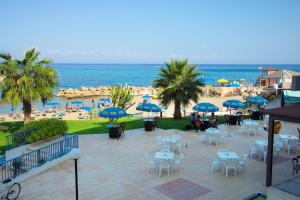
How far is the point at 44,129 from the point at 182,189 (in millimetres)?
6861

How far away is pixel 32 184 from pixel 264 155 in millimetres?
9716

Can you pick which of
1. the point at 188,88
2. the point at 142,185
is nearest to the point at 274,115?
the point at 142,185

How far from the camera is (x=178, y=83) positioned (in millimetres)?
21906

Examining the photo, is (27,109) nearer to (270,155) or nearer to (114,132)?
(114,132)

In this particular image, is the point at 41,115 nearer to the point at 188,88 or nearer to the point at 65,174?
the point at 188,88

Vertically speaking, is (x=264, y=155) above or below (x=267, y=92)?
below

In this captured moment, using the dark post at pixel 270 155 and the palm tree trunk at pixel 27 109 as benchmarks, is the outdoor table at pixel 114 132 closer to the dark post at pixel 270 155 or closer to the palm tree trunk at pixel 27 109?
the palm tree trunk at pixel 27 109

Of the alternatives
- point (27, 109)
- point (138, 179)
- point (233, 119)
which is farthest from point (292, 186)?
point (27, 109)

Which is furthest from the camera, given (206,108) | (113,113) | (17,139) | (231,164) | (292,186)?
(206,108)

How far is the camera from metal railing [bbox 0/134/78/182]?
9.82m

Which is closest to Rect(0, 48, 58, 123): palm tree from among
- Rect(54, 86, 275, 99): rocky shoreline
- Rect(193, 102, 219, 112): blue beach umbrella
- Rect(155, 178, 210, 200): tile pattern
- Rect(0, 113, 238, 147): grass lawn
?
Rect(0, 113, 238, 147): grass lawn

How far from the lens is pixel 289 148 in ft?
47.1

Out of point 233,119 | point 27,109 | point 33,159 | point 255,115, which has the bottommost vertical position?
point 33,159

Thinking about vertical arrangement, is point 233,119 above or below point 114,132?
above
